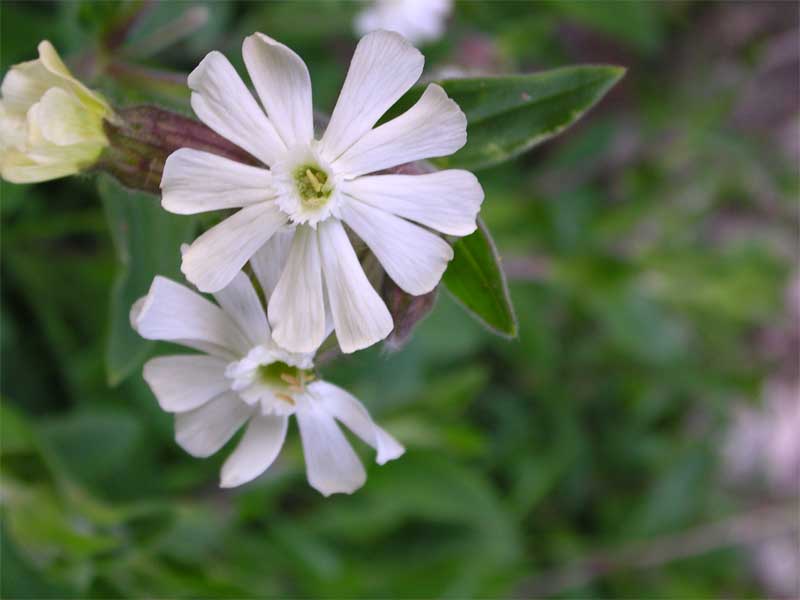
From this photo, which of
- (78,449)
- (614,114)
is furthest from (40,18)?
(614,114)

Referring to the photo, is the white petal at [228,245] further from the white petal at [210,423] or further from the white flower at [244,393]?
the white petal at [210,423]

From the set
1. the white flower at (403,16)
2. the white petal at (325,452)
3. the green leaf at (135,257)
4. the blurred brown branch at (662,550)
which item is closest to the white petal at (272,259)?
the white petal at (325,452)

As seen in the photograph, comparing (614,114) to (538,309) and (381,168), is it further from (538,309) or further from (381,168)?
(381,168)

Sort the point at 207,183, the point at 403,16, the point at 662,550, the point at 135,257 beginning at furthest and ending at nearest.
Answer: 1. the point at 662,550
2. the point at 403,16
3. the point at 135,257
4. the point at 207,183

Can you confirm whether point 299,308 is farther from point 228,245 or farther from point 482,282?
point 482,282

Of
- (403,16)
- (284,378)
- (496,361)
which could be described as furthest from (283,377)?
(496,361)

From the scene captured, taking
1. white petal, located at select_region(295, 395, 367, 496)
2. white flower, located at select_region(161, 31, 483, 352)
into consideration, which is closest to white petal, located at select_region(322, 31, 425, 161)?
white flower, located at select_region(161, 31, 483, 352)
